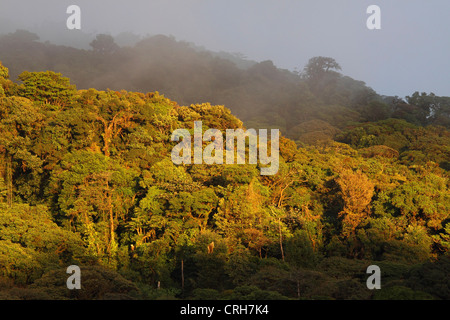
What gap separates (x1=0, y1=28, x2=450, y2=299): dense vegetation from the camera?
1551 centimetres

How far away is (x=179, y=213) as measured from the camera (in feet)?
72.4

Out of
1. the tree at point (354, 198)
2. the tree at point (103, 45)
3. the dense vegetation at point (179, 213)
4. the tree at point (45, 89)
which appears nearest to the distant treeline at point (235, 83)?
the tree at point (103, 45)

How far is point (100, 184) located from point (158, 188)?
10.1 feet

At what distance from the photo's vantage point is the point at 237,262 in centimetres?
1928

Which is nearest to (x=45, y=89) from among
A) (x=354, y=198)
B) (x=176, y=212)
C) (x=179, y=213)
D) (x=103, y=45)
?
(x=176, y=212)

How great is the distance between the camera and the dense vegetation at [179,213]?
1551cm

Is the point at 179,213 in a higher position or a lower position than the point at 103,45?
lower

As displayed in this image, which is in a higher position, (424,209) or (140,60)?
(140,60)

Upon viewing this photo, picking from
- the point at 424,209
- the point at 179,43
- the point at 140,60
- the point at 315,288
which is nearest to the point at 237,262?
the point at 315,288

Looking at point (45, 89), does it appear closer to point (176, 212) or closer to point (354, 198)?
point (176, 212)

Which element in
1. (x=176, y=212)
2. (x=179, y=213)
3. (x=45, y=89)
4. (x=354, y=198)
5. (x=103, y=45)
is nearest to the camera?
(x=179, y=213)

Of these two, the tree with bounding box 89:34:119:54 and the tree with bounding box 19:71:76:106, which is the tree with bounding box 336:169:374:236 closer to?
the tree with bounding box 19:71:76:106

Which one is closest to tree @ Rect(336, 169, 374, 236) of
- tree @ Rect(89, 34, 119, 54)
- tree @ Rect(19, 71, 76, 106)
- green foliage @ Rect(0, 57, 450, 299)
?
green foliage @ Rect(0, 57, 450, 299)

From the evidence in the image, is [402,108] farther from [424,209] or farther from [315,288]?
[315,288]
